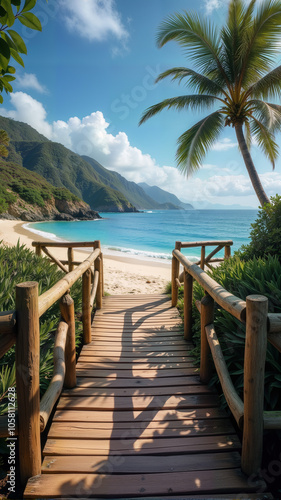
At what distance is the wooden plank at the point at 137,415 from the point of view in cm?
207

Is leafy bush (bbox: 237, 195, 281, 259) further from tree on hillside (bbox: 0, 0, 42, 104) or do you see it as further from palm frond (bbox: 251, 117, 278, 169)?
palm frond (bbox: 251, 117, 278, 169)

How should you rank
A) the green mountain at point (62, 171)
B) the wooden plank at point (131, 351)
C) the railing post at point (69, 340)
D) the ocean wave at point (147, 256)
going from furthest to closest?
the green mountain at point (62, 171) → the ocean wave at point (147, 256) → the wooden plank at point (131, 351) → the railing post at point (69, 340)

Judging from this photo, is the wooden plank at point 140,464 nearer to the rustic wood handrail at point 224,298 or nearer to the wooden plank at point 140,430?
the wooden plank at point 140,430

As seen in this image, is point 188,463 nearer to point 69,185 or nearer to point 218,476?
point 218,476

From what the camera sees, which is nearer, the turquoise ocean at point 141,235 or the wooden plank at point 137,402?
the wooden plank at point 137,402

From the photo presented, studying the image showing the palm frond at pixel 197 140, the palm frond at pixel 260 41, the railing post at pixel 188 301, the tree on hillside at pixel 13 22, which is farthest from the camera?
the palm frond at pixel 197 140

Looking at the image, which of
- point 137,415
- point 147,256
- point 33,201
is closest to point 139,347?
point 137,415

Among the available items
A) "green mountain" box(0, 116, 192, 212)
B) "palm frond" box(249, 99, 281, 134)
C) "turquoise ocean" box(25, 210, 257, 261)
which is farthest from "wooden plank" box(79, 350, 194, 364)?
"green mountain" box(0, 116, 192, 212)

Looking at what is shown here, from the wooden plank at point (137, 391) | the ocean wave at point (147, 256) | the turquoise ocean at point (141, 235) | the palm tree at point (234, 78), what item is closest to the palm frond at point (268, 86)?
the palm tree at point (234, 78)

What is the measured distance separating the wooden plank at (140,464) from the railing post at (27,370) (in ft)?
0.75

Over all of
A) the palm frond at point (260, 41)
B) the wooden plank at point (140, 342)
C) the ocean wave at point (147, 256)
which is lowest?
the ocean wave at point (147, 256)

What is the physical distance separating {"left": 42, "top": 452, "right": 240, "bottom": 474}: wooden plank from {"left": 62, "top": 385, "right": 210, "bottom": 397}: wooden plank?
2.13 ft

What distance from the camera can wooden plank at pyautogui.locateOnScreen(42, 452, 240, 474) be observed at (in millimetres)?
1628

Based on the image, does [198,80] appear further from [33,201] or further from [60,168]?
[60,168]
